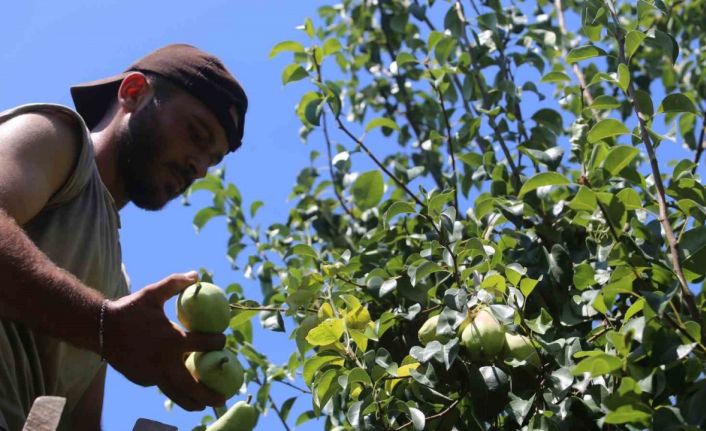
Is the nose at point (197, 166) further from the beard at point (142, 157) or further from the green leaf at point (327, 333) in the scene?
the green leaf at point (327, 333)

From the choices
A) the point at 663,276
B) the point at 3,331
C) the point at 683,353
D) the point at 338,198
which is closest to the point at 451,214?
the point at 663,276

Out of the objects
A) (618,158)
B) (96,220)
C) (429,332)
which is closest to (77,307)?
(96,220)

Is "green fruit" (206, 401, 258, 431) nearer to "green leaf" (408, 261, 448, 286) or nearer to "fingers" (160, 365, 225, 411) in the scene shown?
"fingers" (160, 365, 225, 411)

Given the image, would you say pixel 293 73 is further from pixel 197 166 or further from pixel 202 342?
pixel 202 342

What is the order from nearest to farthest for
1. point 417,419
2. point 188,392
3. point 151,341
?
point 151,341 → point 188,392 → point 417,419

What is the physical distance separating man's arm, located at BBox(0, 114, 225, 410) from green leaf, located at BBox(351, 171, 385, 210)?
0.95 m

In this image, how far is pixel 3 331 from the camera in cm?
183

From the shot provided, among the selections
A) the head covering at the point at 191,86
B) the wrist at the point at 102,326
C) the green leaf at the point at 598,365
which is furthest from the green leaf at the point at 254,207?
the green leaf at the point at 598,365

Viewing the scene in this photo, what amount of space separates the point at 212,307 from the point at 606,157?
31.8 inches

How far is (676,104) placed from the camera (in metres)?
2.02

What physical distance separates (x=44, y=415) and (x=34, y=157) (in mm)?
564

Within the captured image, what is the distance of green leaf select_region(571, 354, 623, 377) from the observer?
1639mm

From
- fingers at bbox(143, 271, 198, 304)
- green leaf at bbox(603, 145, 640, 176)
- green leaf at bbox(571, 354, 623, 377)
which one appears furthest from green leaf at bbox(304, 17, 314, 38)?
→ green leaf at bbox(571, 354, 623, 377)

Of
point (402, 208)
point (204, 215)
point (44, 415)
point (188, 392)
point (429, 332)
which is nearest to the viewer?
point (44, 415)
